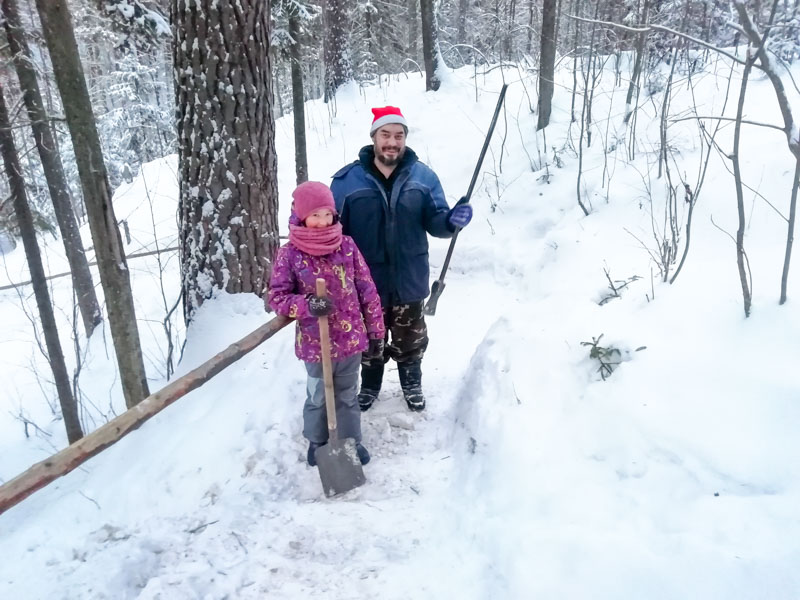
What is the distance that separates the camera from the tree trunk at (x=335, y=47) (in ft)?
39.8

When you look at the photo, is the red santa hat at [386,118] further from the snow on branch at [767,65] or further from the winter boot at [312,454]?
the winter boot at [312,454]

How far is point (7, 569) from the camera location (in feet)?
7.45

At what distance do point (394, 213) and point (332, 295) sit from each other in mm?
725

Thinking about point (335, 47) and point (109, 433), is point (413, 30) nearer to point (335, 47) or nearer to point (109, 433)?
point (335, 47)

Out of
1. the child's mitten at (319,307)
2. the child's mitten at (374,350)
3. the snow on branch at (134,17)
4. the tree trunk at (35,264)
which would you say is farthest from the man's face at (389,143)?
the tree trunk at (35,264)

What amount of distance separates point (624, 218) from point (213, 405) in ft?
15.0

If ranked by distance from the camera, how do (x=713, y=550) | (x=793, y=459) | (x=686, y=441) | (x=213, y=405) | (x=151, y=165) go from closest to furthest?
(x=713, y=550)
(x=793, y=459)
(x=686, y=441)
(x=213, y=405)
(x=151, y=165)

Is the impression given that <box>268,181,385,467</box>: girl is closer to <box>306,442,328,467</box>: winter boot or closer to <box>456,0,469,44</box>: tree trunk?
<box>306,442,328,467</box>: winter boot

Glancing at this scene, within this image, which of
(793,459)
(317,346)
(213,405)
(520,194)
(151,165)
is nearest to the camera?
(793,459)

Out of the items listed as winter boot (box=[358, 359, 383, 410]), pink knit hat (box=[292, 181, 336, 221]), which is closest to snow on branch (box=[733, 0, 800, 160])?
pink knit hat (box=[292, 181, 336, 221])

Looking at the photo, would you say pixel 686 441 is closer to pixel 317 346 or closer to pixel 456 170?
pixel 317 346

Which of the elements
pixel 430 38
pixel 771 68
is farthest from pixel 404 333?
pixel 430 38

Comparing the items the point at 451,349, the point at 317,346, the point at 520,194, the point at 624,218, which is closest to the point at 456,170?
the point at 520,194

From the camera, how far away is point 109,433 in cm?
247
